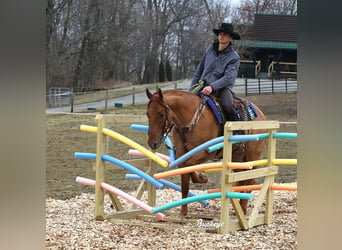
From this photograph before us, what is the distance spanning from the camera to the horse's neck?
11.4ft

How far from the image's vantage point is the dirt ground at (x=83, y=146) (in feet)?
19.1

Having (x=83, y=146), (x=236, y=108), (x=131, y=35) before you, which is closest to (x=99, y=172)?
(x=236, y=108)

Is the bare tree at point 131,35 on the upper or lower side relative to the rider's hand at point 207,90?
upper

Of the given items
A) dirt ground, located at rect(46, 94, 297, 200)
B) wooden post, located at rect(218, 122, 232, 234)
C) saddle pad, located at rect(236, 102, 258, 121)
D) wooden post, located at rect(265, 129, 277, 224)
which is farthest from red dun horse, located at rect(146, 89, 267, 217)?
dirt ground, located at rect(46, 94, 297, 200)

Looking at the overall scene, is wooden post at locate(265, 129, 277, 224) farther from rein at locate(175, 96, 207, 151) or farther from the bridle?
the bridle

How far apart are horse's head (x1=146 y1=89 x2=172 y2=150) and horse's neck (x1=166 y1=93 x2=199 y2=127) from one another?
0.12 m

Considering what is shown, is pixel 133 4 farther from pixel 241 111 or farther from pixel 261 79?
pixel 241 111

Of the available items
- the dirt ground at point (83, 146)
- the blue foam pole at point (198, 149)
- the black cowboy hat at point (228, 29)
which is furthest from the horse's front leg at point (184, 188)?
the dirt ground at point (83, 146)

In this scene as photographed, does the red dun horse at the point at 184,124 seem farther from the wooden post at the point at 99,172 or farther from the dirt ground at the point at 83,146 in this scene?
the dirt ground at the point at 83,146

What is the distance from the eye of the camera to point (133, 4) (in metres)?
6.75

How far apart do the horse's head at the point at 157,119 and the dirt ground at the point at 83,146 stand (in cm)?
214

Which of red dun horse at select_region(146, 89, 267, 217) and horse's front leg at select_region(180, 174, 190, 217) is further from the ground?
red dun horse at select_region(146, 89, 267, 217)
